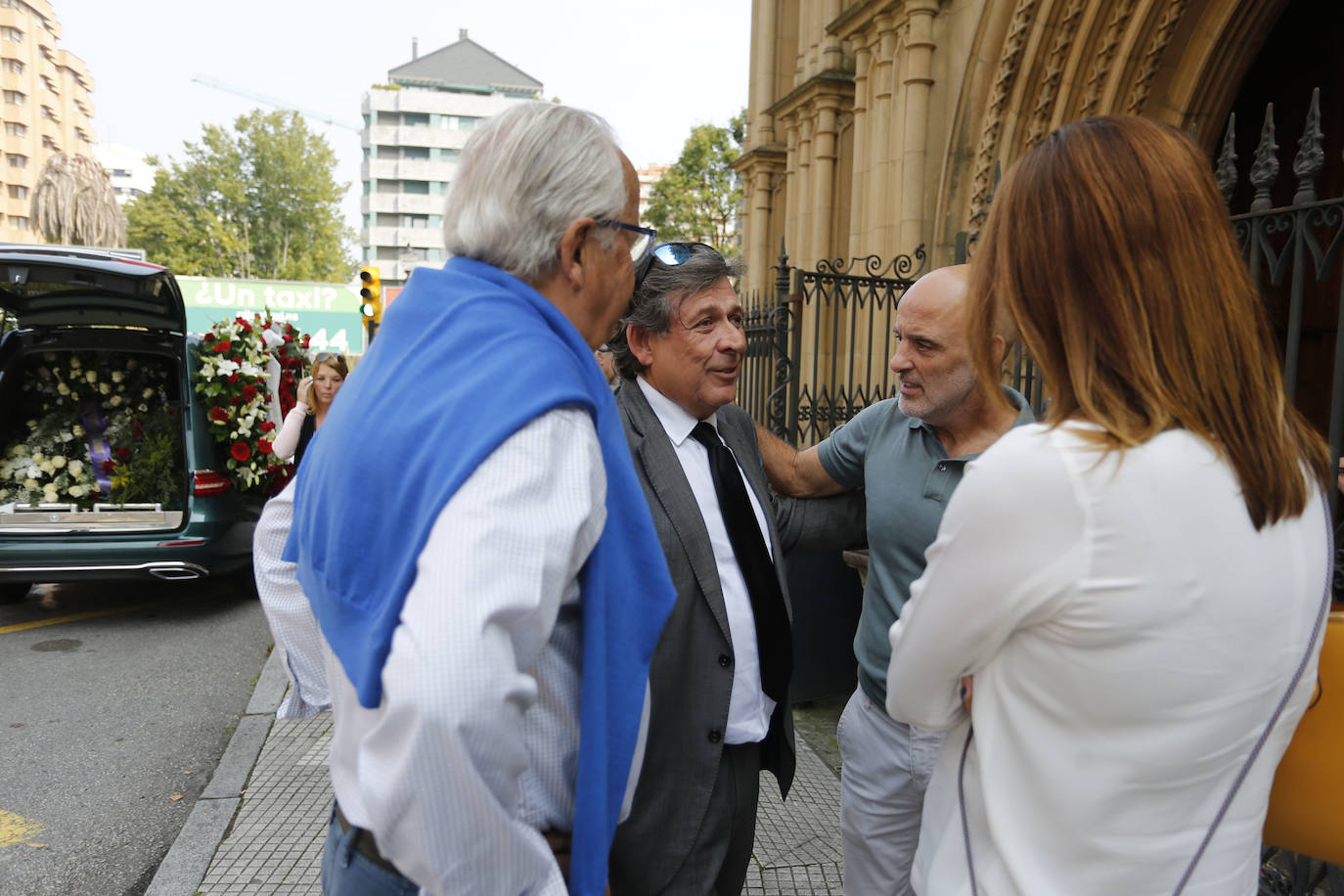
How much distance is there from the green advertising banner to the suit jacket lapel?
19.4m

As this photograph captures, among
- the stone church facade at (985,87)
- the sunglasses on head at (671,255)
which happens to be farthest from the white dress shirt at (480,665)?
the stone church facade at (985,87)

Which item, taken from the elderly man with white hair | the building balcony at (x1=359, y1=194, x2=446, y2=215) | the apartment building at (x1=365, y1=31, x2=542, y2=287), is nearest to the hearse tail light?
the elderly man with white hair

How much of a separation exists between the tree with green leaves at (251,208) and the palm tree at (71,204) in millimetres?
19394

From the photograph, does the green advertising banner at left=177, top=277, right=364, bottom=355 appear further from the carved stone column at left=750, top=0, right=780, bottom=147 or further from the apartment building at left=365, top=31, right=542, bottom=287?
the apartment building at left=365, top=31, right=542, bottom=287

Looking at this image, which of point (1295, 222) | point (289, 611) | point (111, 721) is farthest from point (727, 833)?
point (111, 721)

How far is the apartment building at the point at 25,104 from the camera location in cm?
6619

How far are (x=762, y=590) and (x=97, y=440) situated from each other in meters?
7.17

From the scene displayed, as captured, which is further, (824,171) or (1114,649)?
(824,171)

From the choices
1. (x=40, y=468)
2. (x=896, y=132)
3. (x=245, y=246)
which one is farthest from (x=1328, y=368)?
(x=245, y=246)

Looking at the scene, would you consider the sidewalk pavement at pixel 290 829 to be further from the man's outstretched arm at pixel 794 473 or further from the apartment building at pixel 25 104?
the apartment building at pixel 25 104

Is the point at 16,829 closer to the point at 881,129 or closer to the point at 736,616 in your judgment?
the point at 736,616

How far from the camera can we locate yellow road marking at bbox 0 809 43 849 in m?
3.61

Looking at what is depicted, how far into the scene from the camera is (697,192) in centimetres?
3612

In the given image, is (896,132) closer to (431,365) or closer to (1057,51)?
(1057,51)
